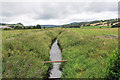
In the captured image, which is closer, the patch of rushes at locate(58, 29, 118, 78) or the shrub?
the shrub

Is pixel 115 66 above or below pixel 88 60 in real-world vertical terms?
above

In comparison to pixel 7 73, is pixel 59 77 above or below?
below

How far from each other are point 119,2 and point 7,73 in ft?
28.3

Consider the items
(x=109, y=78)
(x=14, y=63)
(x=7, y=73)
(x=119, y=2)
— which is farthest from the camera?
(x=14, y=63)

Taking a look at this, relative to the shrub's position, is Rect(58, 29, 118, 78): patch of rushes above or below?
below

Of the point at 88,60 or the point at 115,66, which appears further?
the point at 88,60

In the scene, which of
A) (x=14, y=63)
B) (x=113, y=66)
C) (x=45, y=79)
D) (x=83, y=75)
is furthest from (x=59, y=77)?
(x=113, y=66)

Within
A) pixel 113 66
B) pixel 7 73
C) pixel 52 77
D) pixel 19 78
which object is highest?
pixel 113 66

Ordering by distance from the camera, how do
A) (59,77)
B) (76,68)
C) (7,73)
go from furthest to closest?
(59,77), (76,68), (7,73)

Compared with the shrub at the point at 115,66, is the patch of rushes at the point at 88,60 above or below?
below

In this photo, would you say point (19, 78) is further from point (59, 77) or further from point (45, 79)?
point (59, 77)

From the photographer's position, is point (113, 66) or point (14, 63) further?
point (14, 63)

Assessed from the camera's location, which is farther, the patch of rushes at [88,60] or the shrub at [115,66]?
the patch of rushes at [88,60]

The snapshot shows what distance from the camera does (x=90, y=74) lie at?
22.2 feet
